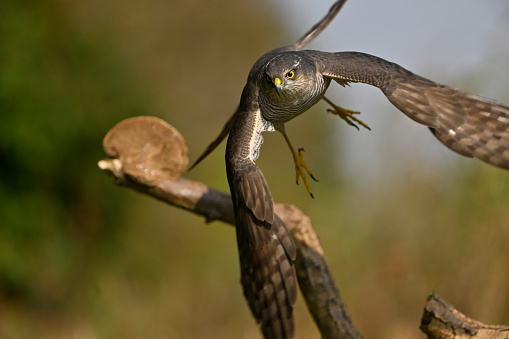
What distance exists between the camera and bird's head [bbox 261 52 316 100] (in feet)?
10.1

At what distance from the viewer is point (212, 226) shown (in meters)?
8.62

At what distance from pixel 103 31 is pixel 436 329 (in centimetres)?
701

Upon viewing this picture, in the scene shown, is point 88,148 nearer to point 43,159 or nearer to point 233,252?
point 43,159

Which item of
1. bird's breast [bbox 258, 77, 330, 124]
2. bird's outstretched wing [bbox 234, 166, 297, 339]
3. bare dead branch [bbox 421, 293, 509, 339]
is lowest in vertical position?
bare dead branch [bbox 421, 293, 509, 339]

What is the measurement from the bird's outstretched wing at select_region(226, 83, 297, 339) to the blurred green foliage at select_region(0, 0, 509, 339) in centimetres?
268

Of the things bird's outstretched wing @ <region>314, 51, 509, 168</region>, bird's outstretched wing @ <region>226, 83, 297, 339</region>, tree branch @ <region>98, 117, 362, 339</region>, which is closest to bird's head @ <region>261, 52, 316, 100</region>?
bird's outstretched wing @ <region>314, 51, 509, 168</region>

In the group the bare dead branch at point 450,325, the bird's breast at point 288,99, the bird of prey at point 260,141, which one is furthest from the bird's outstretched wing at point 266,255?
the bare dead branch at point 450,325

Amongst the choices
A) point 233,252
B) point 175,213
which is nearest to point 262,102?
point 233,252

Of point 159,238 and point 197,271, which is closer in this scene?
point 197,271

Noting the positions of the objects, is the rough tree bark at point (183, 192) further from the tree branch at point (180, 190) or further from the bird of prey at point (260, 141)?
the bird of prey at point (260, 141)

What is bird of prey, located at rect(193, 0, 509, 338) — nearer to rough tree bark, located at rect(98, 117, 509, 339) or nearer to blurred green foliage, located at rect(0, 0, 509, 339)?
rough tree bark, located at rect(98, 117, 509, 339)

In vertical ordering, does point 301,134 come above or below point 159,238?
above

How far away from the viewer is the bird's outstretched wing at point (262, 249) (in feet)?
9.14

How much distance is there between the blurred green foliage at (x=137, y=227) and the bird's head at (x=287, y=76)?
264 centimetres
